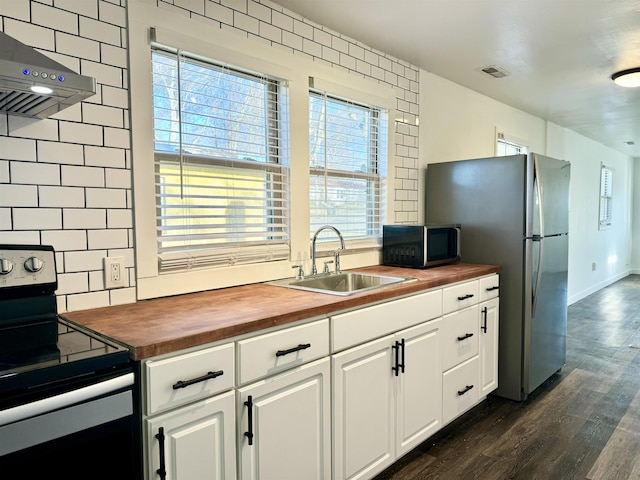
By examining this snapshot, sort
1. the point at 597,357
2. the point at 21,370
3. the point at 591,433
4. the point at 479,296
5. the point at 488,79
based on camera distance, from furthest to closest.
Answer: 1. the point at 597,357
2. the point at 488,79
3. the point at 479,296
4. the point at 591,433
5. the point at 21,370

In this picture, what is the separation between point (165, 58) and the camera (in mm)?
1956

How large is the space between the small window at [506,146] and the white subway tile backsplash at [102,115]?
12.0 feet

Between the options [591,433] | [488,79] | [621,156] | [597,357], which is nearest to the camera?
[591,433]

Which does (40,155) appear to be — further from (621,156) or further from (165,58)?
(621,156)

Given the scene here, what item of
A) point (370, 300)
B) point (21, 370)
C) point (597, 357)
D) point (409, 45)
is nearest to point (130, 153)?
point (21, 370)

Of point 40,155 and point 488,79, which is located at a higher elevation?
point 488,79

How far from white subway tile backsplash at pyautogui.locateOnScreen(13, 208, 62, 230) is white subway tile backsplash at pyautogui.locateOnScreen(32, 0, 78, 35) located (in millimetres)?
656

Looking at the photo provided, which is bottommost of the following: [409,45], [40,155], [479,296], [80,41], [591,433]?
[591,433]

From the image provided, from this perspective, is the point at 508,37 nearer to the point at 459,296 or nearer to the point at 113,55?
the point at 459,296

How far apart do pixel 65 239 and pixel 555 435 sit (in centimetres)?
273

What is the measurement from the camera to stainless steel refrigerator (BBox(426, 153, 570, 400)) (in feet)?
9.61

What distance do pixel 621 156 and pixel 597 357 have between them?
586 cm

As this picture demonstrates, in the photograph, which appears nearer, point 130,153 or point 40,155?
point 40,155

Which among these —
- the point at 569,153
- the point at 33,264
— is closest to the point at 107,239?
the point at 33,264
